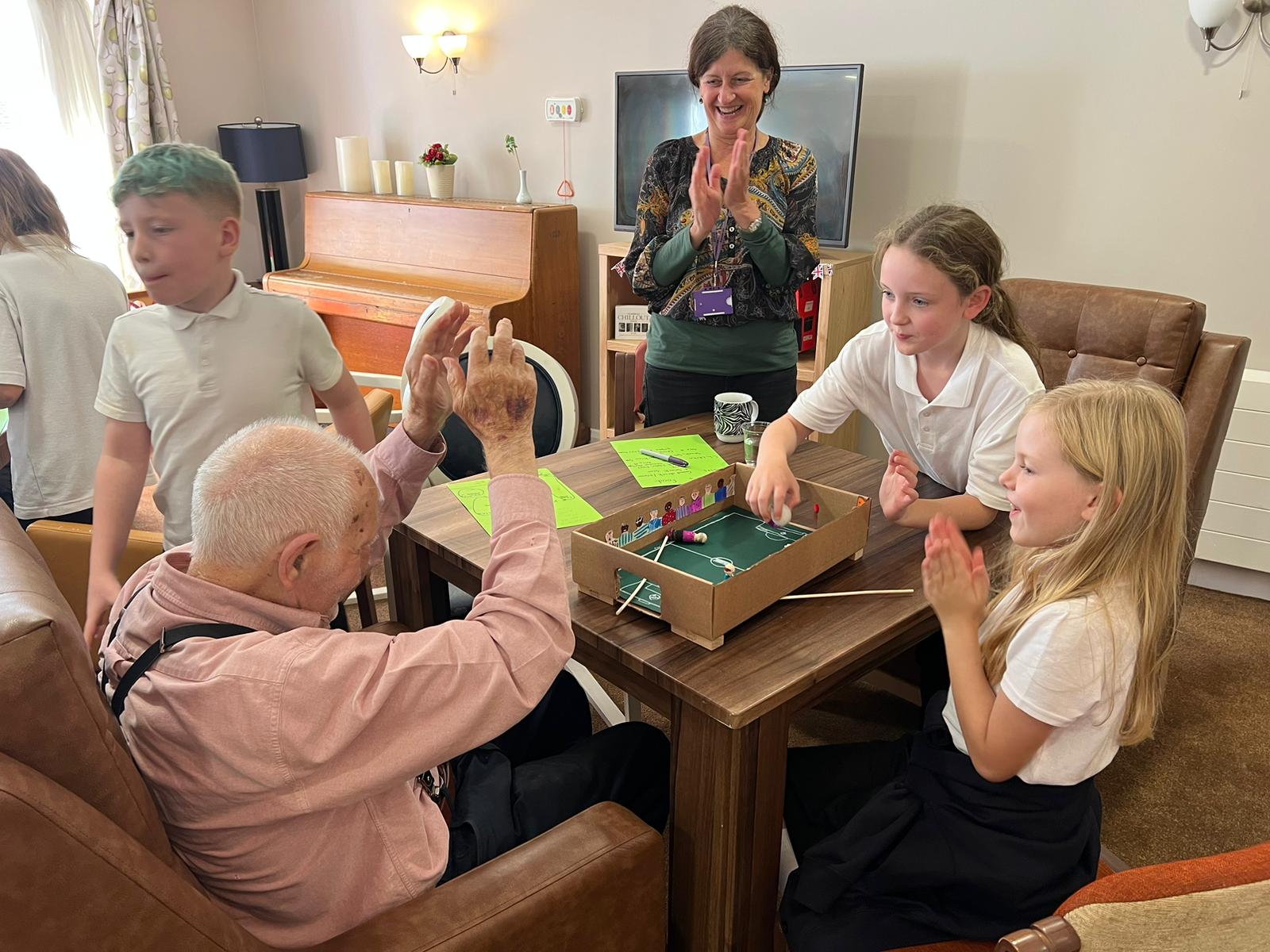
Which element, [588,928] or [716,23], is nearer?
[588,928]

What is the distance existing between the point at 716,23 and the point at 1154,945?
1.96 m

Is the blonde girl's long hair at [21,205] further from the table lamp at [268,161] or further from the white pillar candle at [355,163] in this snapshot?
the table lamp at [268,161]

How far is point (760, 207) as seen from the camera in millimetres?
2148

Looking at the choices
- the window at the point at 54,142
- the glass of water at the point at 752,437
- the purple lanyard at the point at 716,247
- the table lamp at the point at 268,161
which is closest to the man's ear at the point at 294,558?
the glass of water at the point at 752,437

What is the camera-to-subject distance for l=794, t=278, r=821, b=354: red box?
3332 mm

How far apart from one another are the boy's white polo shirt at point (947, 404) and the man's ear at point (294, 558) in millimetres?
1088

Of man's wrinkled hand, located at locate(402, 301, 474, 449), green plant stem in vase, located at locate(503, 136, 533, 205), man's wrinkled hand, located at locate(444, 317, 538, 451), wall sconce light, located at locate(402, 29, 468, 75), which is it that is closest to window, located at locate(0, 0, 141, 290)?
wall sconce light, located at locate(402, 29, 468, 75)

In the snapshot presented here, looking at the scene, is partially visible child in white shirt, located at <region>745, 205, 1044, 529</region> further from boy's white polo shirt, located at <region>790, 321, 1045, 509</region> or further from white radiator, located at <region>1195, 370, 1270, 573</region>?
white radiator, located at <region>1195, 370, 1270, 573</region>

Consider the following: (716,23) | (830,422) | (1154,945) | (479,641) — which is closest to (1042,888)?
(1154,945)

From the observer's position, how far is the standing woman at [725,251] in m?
2.03

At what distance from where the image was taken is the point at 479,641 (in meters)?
0.96

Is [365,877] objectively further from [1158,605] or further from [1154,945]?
[1158,605]

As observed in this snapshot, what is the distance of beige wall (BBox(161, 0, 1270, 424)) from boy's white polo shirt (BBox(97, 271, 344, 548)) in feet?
8.10

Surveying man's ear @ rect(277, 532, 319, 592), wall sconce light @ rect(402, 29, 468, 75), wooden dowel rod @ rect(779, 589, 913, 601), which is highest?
wall sconce light @ rect(402, 29, 468, 75)
